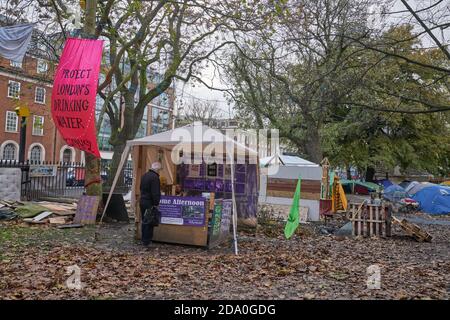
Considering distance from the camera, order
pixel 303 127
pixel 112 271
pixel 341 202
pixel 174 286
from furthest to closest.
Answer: pixel 303 127 → pixel 341 202 → pixel 112 271 → pixel 174 286

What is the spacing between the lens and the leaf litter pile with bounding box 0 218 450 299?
18.6 feet

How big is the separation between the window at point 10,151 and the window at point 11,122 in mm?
1802

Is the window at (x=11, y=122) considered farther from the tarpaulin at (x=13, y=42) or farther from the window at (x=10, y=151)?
the tarpaulin at (x=13, y=42)

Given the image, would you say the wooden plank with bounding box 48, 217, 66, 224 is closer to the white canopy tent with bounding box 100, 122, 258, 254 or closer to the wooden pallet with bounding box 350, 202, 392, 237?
the white canopy tent with bounding box 100, 122, 258, 254

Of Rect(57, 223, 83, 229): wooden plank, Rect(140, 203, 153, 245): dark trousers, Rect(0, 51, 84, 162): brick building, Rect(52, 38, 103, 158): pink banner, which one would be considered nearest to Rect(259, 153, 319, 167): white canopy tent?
Rect(57, 223, 83, 229): wooden plank

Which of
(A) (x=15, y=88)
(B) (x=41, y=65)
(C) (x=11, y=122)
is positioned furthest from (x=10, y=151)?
(B) (x=41, y=65)

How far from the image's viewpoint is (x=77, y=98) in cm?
862

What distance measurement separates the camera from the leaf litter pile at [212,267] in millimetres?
5676

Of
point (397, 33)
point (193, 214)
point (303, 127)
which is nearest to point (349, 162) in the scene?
point (303, 127)

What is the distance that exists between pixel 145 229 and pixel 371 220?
24.4ft

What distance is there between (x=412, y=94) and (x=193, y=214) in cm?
1241
